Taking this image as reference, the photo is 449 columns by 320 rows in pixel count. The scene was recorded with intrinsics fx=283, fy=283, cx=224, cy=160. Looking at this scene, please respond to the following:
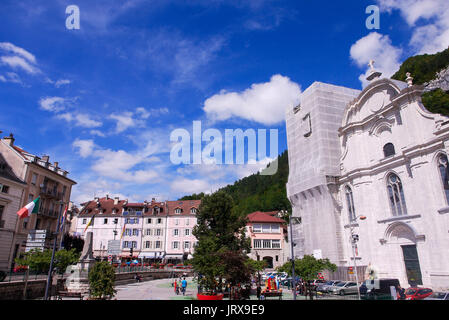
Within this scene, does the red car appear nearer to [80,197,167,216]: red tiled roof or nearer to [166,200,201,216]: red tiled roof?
[166,200,201,216]: red tiled roof

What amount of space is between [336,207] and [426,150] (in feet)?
43.9

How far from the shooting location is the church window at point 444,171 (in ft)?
84.6

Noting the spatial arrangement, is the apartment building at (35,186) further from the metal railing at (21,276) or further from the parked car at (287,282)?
the parked car at (287,282)

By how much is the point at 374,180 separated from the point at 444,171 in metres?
8.44

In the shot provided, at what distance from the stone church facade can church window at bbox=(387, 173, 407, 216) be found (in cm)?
9

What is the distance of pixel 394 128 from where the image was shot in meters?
32.7

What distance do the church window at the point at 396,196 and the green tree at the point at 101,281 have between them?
1155 inches

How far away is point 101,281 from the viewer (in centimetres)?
1477

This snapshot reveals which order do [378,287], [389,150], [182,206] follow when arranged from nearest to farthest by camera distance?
[378,287] < [389,150] < [182,206]

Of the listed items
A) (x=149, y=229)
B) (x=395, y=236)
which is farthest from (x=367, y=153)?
(x=149, y=229)

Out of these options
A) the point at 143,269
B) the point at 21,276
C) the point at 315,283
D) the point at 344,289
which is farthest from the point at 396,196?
the point at 21,276

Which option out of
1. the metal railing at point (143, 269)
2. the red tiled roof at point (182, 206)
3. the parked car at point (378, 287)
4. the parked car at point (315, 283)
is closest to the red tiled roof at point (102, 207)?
the red tiled roof at point (182, 206)

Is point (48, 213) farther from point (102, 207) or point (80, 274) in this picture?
point (102, 207)
